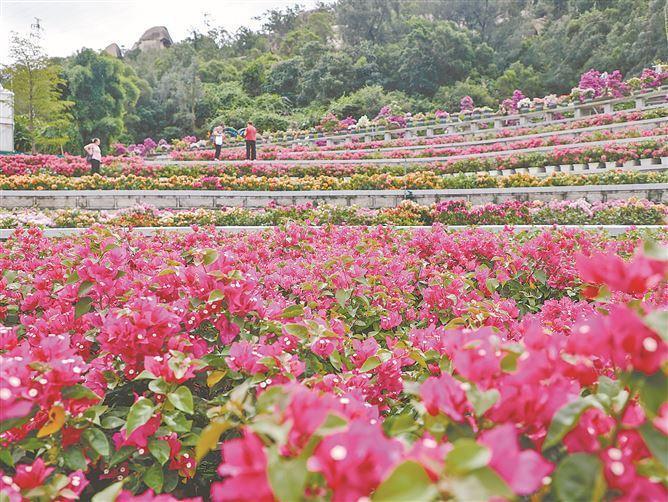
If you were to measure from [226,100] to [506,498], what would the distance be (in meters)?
39.6

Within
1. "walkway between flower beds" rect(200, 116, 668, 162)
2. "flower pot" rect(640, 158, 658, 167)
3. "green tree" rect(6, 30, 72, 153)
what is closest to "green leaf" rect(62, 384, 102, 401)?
"flower pot" rect(640, 158, 658, 167)

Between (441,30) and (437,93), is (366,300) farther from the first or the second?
(441,30)

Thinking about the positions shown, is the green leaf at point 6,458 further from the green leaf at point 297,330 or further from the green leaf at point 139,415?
the green leaf at point 297,330

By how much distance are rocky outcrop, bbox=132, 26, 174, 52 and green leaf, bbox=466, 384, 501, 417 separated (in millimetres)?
67823

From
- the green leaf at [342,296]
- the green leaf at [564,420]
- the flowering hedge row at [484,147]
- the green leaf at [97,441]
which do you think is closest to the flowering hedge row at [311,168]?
the flowering hedge row at [484,147]

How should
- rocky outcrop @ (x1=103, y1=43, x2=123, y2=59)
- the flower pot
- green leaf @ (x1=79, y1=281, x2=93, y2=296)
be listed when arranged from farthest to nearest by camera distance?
rocky outcrop @ (x1=103, y1=43, x2=123, y2=59) → the flower pot → green leaf @ (x1=79, y1=281, x2=93, y2=296)

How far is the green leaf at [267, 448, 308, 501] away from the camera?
0.67 m

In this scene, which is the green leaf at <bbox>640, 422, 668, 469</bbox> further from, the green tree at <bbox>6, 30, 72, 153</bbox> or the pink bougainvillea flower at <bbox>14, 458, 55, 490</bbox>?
the green tree at <bbox>6, 30, 72, 153</bbox>

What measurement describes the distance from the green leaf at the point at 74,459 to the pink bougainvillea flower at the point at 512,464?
40.0 inches

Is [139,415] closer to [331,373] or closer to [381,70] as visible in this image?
[331,373]

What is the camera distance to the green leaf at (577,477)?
0.75 metres

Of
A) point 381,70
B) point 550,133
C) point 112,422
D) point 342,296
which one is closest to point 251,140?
point 550,133

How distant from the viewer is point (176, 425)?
1.36 m

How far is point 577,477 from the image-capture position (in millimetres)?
761
